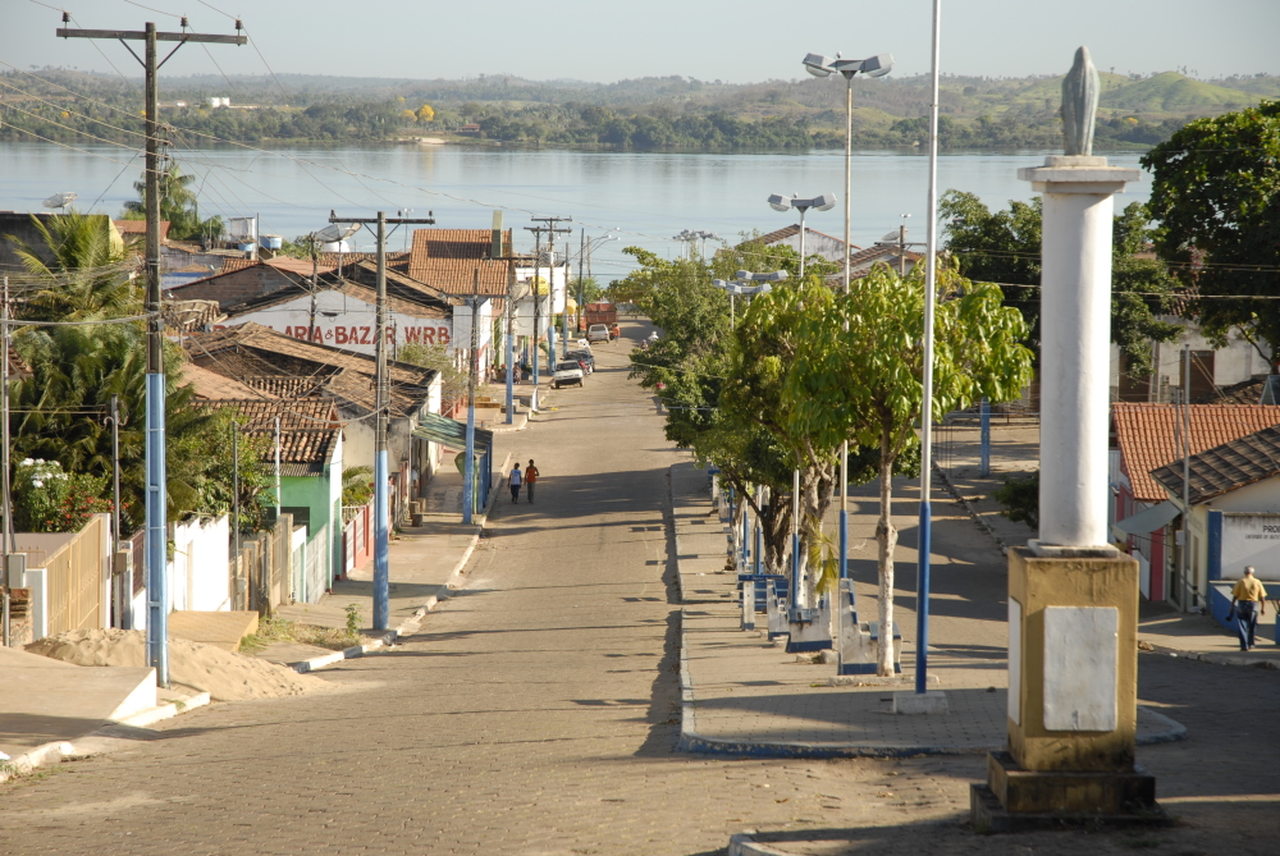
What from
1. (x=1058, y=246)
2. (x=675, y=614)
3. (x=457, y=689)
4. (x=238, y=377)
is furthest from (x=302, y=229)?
(x=1058, y=246)

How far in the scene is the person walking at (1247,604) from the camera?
21203 mm

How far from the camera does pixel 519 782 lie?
10.2 metres

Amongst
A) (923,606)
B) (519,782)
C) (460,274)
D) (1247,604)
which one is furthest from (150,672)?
(460,274)

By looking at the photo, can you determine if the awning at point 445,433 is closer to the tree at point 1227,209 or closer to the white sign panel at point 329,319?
the white sign panel at point 329,319

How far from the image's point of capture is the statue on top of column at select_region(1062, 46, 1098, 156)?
8.63 metres

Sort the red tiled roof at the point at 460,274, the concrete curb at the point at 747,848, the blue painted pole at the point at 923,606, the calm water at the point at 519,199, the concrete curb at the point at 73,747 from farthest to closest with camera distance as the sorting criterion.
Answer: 1. the calm water at the point at 519,199
2. the red tiled roof at the point at 460,274
3. the blue painted pole at the point at 923,606
4. the concrete curb at the point at 73,747
5. the concrete curb at the point at 747,848

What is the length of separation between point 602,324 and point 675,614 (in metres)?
70.3

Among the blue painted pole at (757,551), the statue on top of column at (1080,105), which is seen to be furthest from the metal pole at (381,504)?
the statue on top of column at (1080,105)

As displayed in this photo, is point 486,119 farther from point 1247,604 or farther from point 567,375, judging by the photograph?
point 1247,604

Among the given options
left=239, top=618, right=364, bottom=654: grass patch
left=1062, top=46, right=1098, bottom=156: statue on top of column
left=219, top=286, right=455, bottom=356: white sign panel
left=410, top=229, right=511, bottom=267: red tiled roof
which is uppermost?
left=410, top=229, right=511, bottom=267: red tiled roof

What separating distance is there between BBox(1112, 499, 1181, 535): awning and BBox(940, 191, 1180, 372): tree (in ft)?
53.6

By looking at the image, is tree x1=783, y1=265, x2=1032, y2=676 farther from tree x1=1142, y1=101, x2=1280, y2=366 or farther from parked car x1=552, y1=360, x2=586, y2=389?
parked car x1=552, y1=360, x2=586, y2=389

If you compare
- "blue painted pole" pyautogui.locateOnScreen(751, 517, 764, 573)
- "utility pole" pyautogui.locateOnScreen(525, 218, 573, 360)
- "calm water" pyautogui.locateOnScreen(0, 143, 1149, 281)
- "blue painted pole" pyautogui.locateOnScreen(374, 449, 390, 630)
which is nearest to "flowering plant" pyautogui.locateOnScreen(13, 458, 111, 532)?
"blue painted pole" pyautogui.locateOnScreen(374, 449, 390, 630)

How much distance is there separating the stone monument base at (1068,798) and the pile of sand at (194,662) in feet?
36.8
